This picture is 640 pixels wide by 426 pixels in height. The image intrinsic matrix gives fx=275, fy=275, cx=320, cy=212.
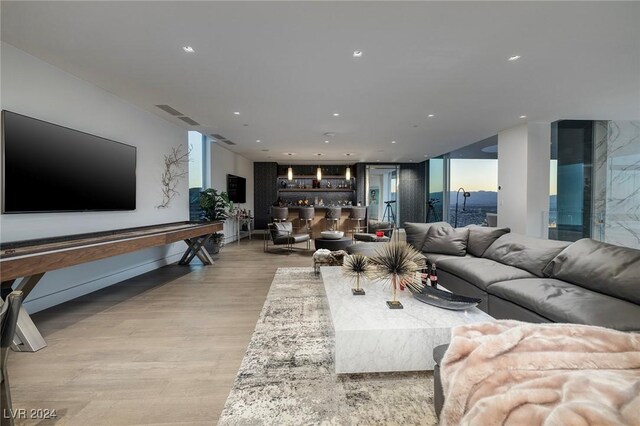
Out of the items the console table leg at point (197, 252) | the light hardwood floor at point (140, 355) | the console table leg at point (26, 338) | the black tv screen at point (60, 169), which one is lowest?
the light hardwood floor at point (140, 355)

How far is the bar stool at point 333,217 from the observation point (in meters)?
7.84

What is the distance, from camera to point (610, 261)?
221 cm

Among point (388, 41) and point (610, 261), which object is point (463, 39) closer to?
point (388, 41)

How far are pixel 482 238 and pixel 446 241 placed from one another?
45 centimetres

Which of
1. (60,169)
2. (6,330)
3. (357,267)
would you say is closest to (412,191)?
(357,267)

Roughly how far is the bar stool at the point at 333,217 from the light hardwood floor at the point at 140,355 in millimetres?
4255

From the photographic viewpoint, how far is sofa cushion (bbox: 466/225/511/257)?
3.64 meters

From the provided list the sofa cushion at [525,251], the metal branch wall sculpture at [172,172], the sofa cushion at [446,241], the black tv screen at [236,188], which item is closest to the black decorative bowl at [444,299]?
the sofa cushion at [525,251]

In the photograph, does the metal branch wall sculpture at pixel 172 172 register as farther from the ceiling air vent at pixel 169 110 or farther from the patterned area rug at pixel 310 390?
the patterned area rug at pixel 310 390

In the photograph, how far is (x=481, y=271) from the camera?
2.91 m

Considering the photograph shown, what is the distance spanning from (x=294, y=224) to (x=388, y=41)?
20.7ft

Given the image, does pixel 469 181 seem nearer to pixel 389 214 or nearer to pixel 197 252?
pixel 389 214

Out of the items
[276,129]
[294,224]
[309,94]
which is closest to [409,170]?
[294,224]

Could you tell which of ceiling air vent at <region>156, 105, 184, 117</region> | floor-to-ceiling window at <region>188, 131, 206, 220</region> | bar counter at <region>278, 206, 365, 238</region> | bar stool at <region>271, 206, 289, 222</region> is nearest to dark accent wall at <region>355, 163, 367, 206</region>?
bar counter at <region>278, 206, 365, 238</region>
